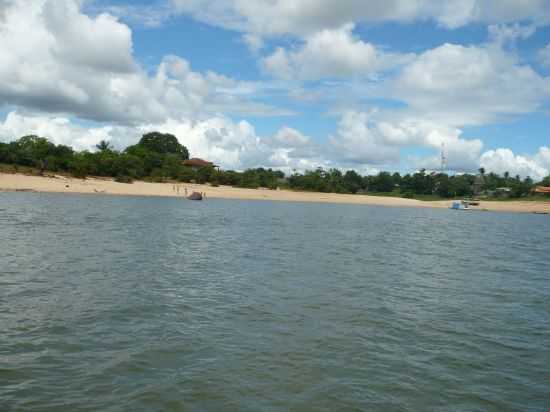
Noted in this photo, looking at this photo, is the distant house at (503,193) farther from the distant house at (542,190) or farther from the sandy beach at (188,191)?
the sandy beach at (188,191)

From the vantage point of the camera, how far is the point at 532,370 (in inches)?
408

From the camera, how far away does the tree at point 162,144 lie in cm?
15962

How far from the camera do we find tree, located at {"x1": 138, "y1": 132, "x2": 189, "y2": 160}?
159625mm

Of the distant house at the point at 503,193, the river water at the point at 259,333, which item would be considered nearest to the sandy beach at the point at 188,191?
the distant house at the point at 503,193

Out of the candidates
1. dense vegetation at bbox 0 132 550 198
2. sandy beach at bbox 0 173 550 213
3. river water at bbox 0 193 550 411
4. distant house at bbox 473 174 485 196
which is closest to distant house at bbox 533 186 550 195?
dense vegetation at bbox 0 132 550 198

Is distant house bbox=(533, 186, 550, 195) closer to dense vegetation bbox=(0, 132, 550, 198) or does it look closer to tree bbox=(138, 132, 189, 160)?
dense vegetation bbox=(0, 132, 550, 198)

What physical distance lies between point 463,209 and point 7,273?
127m

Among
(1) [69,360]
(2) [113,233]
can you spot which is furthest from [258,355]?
(2) [113,233]

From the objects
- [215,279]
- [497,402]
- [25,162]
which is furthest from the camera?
[25,162]

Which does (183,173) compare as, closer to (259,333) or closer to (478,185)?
(259,333)

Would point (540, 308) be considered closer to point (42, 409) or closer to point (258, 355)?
point (258, 355)

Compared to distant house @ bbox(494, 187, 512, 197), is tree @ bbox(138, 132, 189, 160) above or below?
above

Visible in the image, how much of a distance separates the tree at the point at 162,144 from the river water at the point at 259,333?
140009 mm

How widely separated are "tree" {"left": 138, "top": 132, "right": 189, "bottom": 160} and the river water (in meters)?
140
